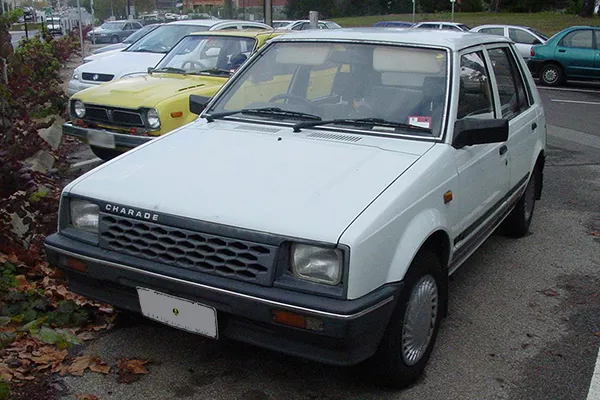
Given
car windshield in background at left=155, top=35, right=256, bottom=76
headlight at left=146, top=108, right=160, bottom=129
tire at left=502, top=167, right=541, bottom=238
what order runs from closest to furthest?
tire at left=502, top=167, right=541, bottom=238 → headlight at left=146, top=108, right=160, bottom=129 → car windshield in background at left=155, top=35, right=256, bottom=76

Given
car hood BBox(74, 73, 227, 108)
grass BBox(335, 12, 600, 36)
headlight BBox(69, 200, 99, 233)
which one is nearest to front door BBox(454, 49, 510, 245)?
headlight BBox(69, 200, 99, 233)

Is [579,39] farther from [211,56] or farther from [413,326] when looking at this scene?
[413,326]

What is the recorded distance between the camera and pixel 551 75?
749 inches

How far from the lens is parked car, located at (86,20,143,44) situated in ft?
138

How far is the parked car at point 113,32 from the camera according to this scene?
4209 centimetres

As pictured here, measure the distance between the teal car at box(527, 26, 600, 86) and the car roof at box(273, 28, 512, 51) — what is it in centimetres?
1491

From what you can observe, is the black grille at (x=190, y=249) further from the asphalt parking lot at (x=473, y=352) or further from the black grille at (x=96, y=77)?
the black grille at (x=96, y=77)

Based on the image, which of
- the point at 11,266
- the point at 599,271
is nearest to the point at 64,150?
the point at 11,266

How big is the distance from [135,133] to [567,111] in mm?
10403

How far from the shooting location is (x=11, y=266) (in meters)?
4.73

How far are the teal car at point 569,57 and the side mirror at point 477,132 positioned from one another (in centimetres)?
1596

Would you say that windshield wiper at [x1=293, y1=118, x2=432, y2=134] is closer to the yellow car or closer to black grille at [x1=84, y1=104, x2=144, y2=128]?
the yellow car

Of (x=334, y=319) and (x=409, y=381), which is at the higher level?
(x=334, y=319)

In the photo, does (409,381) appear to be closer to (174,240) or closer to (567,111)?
(174,240)
